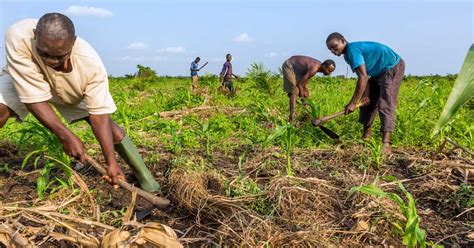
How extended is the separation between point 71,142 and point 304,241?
3.97 ft

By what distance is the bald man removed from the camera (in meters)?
2.29

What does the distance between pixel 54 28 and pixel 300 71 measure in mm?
4871

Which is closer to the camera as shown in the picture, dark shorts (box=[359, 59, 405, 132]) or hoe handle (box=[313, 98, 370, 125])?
dark shorts (box=[359, 59, 405, 132])

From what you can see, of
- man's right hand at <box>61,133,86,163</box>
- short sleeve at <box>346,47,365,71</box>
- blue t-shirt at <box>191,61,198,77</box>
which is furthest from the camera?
blue t-shirt at <box>191,61,198,77</box>

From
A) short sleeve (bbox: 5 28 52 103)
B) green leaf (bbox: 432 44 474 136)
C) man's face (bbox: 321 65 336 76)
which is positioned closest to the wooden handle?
short sleeve (bbox: 5 28 52 103)

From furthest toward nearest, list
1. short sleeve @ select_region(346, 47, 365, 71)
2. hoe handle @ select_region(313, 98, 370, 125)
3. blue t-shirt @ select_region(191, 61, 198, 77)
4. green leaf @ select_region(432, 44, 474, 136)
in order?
1. blue t-shirt @ select_region(191, 61, 198, 77)
2. hoe handle @ select_region(313, 98, 370, 125)
3. short sleeve @ select_region(346, 47, 365, 71)
4. green leaf @ select_region(432, 44, 474, 136)

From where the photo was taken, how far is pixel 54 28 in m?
2.25

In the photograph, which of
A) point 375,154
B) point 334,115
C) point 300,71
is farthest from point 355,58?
point 300,71

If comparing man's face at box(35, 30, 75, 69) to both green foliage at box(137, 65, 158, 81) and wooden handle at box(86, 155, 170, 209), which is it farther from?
green foliage at box(137, 65, 158, 81)

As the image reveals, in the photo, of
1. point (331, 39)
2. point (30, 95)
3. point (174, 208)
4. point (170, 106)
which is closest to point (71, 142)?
point (30, 95)

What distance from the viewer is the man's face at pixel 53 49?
2.26m

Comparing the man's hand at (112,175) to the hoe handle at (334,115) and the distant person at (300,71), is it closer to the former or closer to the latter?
the hoe handle at (334,115)

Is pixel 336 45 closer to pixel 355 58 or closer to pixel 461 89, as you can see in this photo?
pixel 355 58

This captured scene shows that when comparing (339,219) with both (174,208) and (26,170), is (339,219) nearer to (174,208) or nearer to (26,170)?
(174,208)
